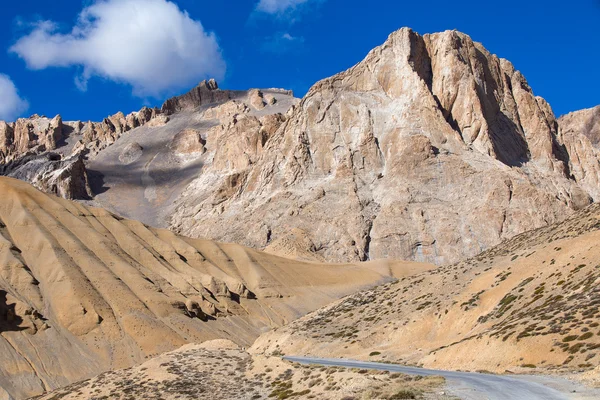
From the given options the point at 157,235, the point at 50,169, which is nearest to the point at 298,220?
the point at 157,235

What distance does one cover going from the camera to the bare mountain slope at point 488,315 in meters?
24.0

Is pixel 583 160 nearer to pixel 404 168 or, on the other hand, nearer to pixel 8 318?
pixel 404 168

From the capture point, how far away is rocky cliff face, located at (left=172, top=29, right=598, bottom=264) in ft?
316

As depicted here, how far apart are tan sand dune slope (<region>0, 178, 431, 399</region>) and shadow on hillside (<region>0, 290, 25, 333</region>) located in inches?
3.3

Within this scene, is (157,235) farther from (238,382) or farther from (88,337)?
(238,382)

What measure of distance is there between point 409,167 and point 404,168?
2.88 feet

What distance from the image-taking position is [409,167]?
105375 millimetres

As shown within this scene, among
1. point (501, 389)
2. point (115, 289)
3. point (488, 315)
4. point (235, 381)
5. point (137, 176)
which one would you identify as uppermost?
point (137, 176)

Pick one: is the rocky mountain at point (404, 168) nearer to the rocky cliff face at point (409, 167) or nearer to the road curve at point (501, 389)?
the rocky cliff face at point (409, 167)

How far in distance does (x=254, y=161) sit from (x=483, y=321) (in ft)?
354

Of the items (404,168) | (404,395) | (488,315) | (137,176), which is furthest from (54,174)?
(404,395)

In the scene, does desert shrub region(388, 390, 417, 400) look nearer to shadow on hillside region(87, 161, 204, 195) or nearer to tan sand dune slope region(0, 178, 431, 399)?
tan sand dune slope region(0, 178, 431, 399)

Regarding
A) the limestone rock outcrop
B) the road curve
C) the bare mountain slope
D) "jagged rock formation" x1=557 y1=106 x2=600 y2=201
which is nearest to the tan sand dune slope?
the bare mountain slope

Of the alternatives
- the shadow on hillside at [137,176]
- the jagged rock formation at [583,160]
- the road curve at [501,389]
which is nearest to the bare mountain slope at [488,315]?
the road curve at [501,389]
